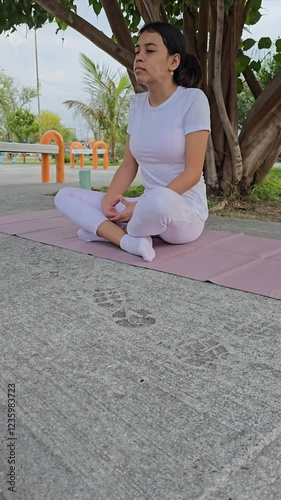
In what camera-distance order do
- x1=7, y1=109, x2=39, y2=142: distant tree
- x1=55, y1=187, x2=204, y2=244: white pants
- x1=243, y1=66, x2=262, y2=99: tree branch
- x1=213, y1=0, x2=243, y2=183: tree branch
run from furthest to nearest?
x1=7, y1=109, x2=39, y2=142: distant tree, x1=243, y1=66, x2=262, y2=99: tree branch, x1=213, y1=0, x2=243, y2=183: tree branch, x1=55, y1=187, x2=204, y2=244: white pants

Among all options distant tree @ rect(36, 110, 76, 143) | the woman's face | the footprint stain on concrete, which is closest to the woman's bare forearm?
the woman's face

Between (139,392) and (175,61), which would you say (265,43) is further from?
(139,392)

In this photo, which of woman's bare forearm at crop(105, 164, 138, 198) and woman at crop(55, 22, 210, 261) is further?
woman's bare forearm at crop(105, 164, 138, 198)

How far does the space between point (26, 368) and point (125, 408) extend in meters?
0.29

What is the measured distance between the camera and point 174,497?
2.26 ft

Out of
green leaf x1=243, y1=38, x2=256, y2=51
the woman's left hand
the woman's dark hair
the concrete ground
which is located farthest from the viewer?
green leaf x1=243, y1=38, x2=256, y2=51

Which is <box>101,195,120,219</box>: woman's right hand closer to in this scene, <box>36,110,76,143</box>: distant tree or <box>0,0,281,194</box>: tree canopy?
<box>0,0,281,194</box>: tree canopy

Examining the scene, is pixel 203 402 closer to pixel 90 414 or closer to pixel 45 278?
pixel 90 414

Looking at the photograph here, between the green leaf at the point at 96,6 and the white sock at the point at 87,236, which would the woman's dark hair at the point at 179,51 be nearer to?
the white sock at the point at 87,236

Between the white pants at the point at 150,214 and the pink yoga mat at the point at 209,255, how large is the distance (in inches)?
3.8

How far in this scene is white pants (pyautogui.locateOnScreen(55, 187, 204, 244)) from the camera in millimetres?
1854

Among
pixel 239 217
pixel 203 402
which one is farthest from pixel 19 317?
pixel 239 217

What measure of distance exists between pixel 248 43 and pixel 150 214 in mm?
2611

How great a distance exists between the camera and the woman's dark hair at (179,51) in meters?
1.96
